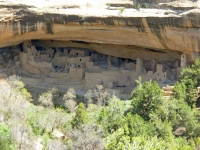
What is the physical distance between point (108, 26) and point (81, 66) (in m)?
2.44

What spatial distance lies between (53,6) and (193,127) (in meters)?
6.64

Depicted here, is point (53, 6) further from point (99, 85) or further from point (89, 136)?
point (89, 136)

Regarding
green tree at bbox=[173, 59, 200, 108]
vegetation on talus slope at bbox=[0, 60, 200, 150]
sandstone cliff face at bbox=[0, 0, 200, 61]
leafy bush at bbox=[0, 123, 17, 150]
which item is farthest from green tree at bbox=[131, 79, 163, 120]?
leafy bush at bbox=[0, 123, 17, 150]

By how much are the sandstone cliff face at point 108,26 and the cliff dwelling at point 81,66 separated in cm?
66

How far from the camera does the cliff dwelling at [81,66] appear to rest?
15211 millimetres

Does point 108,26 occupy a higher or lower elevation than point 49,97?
higher

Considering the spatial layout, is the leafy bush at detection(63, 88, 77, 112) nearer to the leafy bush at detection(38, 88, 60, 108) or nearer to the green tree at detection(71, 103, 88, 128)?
the leafy bush at detection(38, 88, 60, 108)

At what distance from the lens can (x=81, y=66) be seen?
640 inches

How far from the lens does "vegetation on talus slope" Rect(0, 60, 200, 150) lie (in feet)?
32.0

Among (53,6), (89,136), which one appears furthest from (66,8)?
(89,136)

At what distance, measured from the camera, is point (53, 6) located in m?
14.3

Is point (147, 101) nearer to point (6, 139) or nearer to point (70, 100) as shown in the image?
point (70, 100)

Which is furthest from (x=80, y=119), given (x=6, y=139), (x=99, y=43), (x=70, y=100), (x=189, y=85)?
(x=99, y=43)

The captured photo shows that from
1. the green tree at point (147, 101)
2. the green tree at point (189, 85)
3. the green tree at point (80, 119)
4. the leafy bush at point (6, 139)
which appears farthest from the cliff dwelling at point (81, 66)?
the leafy bush at point (6, 139)
